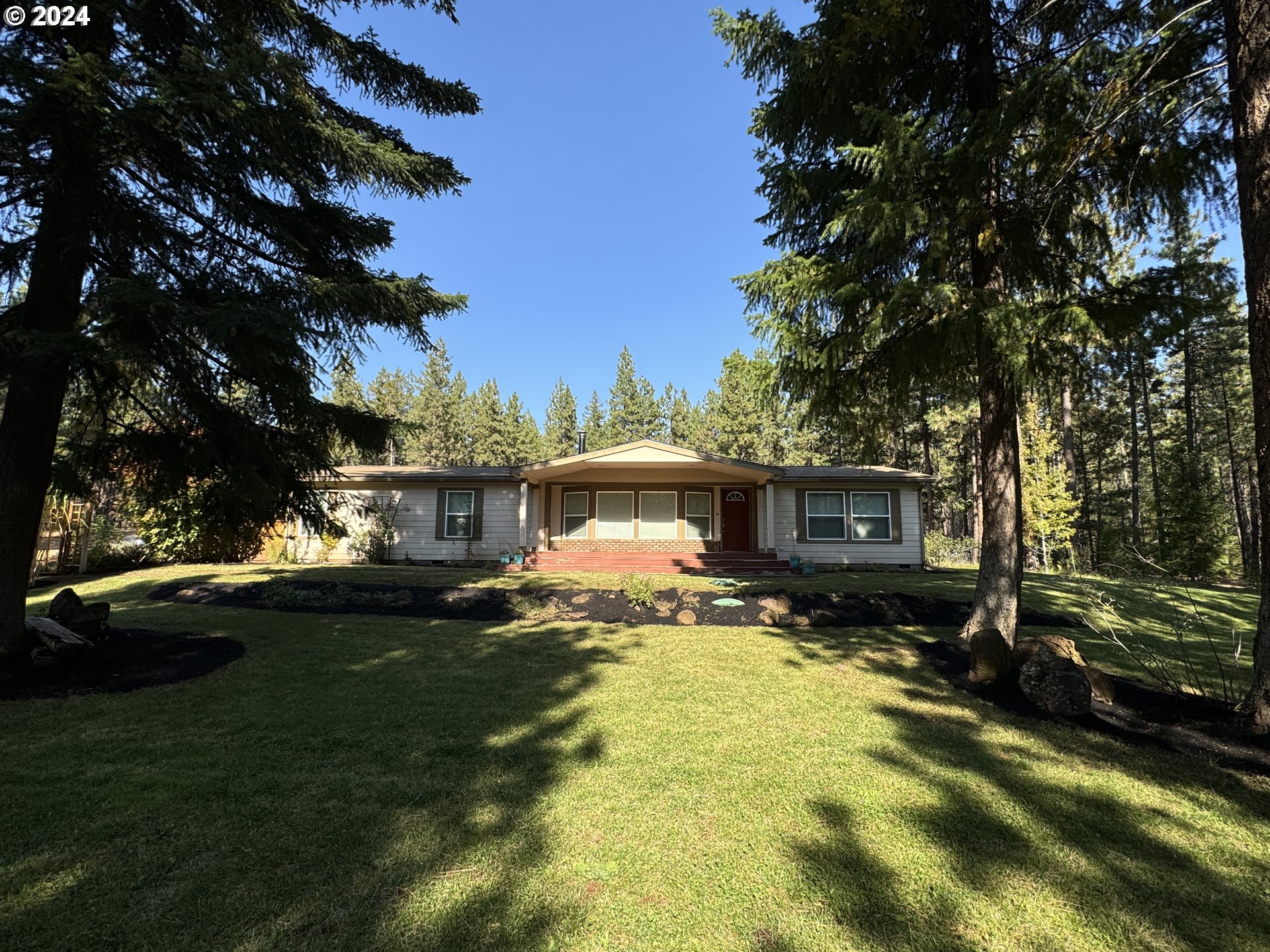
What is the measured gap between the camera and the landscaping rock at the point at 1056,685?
13.8 feet

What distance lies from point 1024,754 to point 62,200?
355 inches

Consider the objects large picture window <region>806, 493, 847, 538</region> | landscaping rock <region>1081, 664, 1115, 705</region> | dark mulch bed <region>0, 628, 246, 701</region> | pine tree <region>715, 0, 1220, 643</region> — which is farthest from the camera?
large picture window <region>806, 493, 847, 538</region>

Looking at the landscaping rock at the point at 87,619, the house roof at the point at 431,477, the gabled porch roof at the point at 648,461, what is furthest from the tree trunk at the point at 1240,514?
the landscaping rock at the point at 87,619

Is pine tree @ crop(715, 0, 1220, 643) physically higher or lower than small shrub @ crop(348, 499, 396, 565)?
higher

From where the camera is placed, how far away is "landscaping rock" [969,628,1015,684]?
16.2 ft

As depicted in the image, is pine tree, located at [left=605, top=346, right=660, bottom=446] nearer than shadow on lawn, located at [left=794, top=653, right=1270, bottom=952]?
No

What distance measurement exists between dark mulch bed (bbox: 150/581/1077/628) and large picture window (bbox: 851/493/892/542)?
21.9 feet

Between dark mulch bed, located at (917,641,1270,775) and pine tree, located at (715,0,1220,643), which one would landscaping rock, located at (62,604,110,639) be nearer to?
pine tree, located at (715,0,1220,643)

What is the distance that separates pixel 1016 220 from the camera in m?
5.86

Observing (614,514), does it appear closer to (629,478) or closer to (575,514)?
(575,514)

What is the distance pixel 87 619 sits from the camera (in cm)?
579

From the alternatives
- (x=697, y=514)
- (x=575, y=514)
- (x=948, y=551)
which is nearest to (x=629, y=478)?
(x=575, y=514)

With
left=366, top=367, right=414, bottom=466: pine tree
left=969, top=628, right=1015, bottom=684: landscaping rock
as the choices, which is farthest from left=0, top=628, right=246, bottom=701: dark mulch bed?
left=366, top=367, right=414, bottom=466: pine tree

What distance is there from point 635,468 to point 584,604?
23.6 ft
